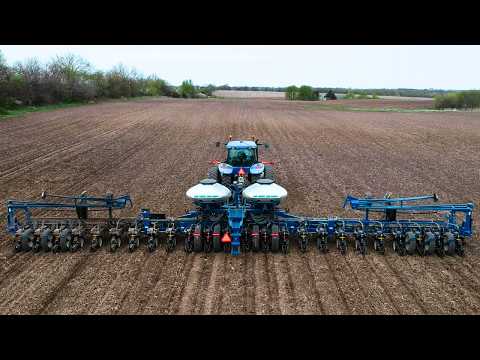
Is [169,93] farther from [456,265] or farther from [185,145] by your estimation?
[456,265]

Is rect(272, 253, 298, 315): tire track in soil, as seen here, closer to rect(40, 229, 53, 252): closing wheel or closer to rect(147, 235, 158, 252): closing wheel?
rect(147, 235, 158, 252): closing wheel

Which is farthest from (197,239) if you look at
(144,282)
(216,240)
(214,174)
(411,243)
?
(411,243)

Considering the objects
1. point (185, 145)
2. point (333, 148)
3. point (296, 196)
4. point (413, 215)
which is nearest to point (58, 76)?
point (185, 145)

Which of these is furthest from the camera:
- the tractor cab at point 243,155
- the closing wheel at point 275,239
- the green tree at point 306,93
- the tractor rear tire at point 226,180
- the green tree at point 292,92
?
the green tree at point 292,92

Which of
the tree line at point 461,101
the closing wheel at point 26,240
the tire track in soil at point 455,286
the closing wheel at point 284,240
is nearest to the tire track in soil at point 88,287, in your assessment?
the closing wheel at point 26,240

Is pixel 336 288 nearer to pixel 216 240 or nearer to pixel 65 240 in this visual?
pixel 216 240

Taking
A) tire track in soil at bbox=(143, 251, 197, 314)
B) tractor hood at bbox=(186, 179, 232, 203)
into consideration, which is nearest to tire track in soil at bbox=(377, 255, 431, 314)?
tractor hood at bbox=(186, 179, 232, 203)

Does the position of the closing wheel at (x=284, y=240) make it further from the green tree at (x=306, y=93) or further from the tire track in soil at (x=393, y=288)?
the green tree at (x=306, y=93)

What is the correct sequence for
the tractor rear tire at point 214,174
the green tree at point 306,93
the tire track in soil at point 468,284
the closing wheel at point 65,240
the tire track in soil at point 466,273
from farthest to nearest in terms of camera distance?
the green tree at point 306,93 < the tractor rear tire at point 214,174 < the closing wheel at point 65,240 < the tire track in soil at point 466,273 < the tire track in soil at point 468,284
